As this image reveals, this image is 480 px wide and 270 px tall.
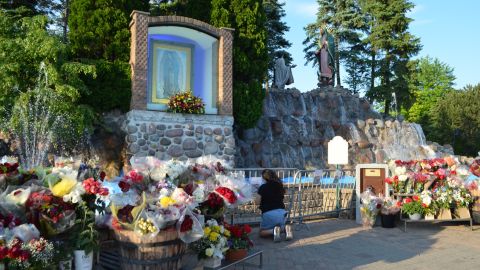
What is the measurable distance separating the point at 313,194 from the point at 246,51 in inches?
256

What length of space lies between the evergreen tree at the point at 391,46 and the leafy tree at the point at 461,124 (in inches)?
302

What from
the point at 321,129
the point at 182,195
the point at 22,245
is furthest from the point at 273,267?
the point at 321,129

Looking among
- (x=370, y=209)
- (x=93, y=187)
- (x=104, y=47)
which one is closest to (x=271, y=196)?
(x=370, y=209)

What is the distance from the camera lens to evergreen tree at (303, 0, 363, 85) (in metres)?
35.0

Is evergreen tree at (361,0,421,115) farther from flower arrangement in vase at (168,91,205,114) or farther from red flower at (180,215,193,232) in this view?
red flower at (180,215,193,232)

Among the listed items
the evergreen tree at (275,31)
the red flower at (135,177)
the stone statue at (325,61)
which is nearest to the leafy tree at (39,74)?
the red flower at (135,177)

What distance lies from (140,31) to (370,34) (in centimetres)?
2683

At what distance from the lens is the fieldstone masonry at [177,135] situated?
12.4 m

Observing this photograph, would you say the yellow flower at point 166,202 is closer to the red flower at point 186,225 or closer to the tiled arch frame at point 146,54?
the red flower at point 186,225

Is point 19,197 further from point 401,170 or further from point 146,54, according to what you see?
point 146,54

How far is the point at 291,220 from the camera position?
9.61 metres

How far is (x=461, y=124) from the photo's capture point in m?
37.3

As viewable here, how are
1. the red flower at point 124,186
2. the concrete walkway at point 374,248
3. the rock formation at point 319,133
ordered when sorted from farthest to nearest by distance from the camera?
the rock formation at point 319,133 < the concrete walkway at point 374,248 < the red flower at point 124,186

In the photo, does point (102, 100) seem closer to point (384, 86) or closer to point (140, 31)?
point (140, 31)
